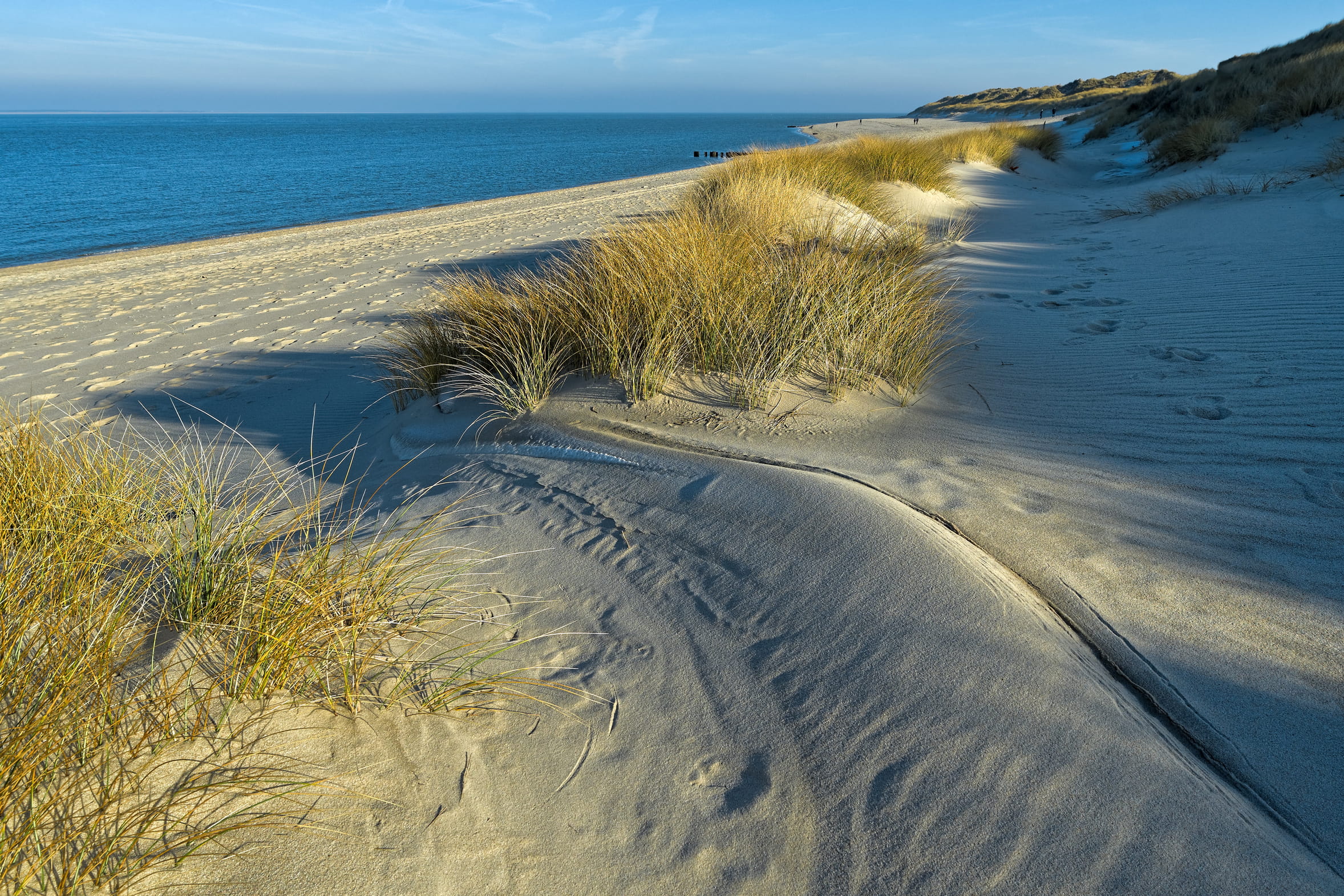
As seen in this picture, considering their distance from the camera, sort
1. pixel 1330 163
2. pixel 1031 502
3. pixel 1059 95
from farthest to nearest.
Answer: pixel 1059 95 < pixel 1330 163 < pixel 1031 502

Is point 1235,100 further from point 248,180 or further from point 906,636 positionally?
point 248,180

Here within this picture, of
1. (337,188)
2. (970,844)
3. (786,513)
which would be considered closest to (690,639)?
(786,513)

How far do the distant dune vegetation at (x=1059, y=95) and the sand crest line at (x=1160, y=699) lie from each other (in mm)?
50171

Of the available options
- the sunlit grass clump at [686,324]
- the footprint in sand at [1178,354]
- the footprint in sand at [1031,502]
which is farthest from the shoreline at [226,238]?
the footprint in sand at [1178,354]

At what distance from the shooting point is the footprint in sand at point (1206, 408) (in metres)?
3.21

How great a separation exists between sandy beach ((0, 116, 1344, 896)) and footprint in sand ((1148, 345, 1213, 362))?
24 mm

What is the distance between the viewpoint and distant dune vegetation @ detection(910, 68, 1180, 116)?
50.5 metres

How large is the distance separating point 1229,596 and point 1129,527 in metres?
0.41

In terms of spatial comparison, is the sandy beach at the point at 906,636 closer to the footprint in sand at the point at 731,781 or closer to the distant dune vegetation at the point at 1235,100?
the footprint in sand at the point at 731,781

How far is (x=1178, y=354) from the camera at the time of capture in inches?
160

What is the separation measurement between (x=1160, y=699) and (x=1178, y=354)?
312 cm

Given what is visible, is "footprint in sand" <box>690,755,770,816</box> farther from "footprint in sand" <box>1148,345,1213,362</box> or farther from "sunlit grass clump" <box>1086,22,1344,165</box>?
"sunlit grass clump" <box>1086,22,1344,165</box>

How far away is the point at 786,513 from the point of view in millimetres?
2457

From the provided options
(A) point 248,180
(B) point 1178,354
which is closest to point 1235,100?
(B) point 1178,354
